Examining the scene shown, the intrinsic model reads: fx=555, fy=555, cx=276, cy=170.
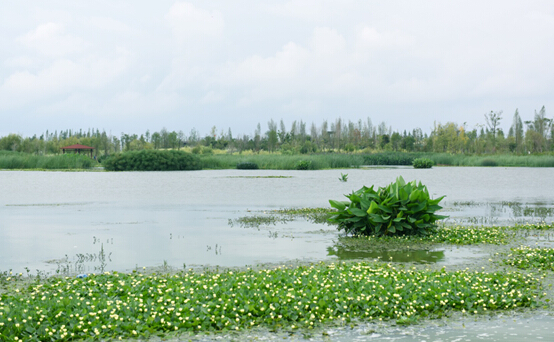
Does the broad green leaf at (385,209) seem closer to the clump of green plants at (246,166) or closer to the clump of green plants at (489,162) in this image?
the clump of green plants at (246,166)

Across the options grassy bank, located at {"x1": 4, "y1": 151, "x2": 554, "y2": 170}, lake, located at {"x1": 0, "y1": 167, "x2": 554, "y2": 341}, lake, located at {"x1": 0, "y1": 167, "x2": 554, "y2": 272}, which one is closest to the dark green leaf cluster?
grassy bank, located at {"x1": 4, "y1": 151, "x2": 554, "y2": 170}

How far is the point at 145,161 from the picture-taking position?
200 feet

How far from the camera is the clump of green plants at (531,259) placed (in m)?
10.3

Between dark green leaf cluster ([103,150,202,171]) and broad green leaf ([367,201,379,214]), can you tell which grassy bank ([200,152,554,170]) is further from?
broad green leaf ([367,201,379,214])

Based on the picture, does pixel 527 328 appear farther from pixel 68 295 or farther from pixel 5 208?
pixel 5 208

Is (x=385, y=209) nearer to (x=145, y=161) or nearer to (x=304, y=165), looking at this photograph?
(x=304, y=165)

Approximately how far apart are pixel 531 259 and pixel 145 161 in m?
54.0

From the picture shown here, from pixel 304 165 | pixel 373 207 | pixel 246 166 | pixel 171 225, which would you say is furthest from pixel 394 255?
pixel 246 166

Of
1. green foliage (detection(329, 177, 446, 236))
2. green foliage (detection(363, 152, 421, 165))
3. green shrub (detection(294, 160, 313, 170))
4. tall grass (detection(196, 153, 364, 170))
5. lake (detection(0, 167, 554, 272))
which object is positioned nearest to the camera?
lake (detection(0, 167, 554, 272))

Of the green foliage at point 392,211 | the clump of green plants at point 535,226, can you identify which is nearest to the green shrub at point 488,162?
the clump of green plants at point 535,226

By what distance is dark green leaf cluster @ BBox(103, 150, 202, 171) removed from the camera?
60.8m

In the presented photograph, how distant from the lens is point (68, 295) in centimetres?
783

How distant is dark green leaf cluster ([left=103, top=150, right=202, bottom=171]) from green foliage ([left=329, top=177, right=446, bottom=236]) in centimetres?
4924

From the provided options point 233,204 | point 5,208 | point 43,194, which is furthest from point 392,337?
point 43,194
